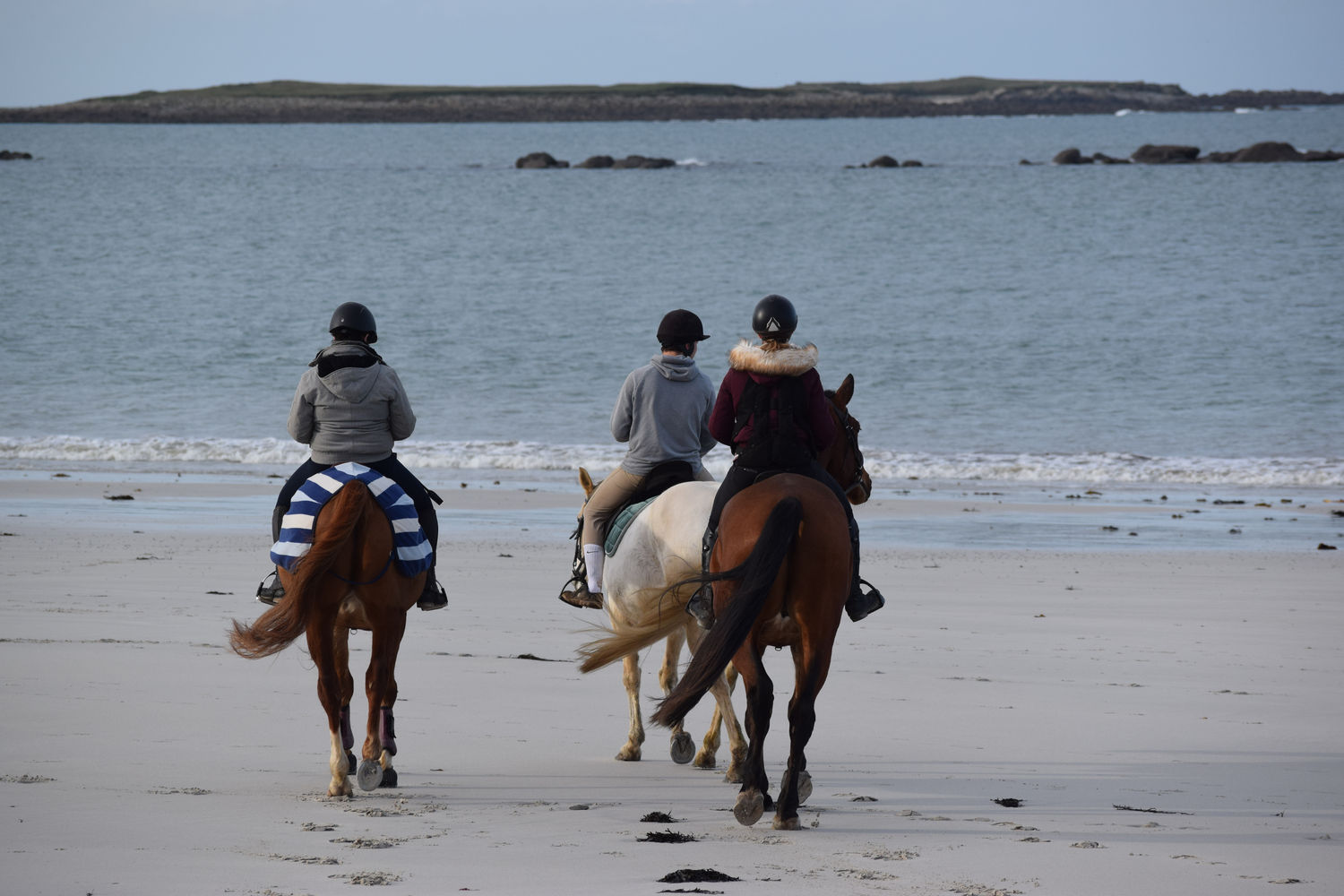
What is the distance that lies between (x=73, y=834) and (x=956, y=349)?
92.4 ft

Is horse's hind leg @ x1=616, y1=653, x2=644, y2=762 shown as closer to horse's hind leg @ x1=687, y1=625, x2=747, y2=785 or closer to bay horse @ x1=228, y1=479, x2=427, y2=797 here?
horse's hind leg @ x1=687, y1=625, x2=747, y2=785

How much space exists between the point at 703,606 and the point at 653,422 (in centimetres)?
134

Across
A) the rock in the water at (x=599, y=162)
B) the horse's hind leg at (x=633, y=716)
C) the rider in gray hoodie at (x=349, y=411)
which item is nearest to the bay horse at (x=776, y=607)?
the horse's hind leg at (x=633, y=716)

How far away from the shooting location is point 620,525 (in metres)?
7.47

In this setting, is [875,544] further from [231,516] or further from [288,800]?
[288,800]

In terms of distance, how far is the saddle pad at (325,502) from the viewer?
6508mm

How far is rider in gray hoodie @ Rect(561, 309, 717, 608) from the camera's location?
754cm

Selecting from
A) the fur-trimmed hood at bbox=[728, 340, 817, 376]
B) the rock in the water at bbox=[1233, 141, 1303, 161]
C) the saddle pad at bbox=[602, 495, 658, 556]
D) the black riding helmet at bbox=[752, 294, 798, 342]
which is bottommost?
the saddle pad at bbox=[602, 495, 658, 556]

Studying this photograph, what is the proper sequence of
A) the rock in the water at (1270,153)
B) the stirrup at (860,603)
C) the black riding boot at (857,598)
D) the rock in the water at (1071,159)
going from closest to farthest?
the black riding boot at (857,598)
the stirrup at (860,603)
the rock in the water at (1270,153)
the rock in the water at (1071,159)

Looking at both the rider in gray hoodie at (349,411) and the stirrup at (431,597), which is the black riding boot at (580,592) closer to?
the stirrup at (431,597)

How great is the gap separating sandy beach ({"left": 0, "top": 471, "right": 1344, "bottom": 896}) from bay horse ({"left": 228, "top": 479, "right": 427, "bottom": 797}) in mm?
248


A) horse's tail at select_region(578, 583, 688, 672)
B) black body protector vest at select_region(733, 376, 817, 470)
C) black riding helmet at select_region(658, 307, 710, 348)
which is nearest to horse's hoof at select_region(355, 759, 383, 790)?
horse's tail at select_region(578, 583, 688, 672)

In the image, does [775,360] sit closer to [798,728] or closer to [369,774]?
[798,728]

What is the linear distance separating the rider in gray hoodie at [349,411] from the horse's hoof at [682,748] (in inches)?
61.4
